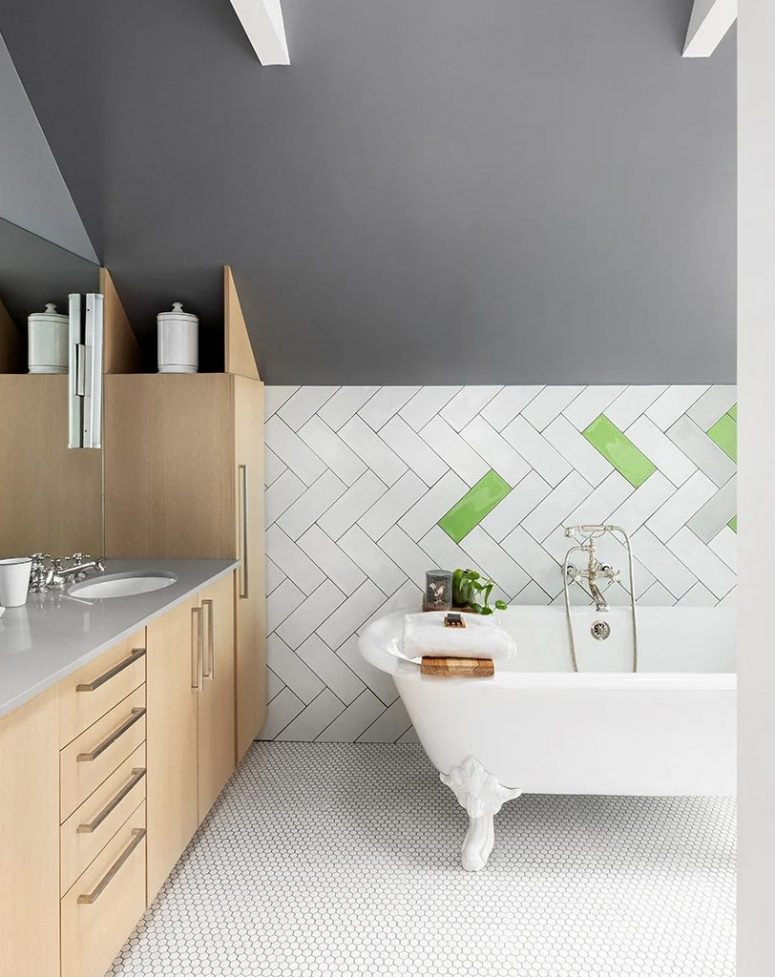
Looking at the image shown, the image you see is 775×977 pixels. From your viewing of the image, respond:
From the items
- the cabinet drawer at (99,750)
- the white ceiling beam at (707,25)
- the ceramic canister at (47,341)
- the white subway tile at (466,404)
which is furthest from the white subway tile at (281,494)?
the white ceiling beam at (707,25)

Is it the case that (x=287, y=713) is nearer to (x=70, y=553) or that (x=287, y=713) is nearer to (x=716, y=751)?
(x=70, y=553)

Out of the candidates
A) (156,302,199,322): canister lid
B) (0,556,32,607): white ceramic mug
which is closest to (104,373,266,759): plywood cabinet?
(156,302,199,322): canister lid

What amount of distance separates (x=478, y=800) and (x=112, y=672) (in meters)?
1.26

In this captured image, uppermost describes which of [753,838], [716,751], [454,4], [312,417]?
[454,4]

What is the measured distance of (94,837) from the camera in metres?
1.72

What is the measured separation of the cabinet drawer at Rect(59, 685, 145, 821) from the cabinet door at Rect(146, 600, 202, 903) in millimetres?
92

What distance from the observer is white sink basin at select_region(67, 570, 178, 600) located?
8.62 ft

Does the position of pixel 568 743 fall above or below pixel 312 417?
below

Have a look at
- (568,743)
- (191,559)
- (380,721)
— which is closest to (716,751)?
(568,743)

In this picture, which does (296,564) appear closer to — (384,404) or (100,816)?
(384,404)

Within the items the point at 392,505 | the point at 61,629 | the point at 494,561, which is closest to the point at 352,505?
the point at 392,505

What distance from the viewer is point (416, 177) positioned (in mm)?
2662

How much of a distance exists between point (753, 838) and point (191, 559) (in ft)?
8.35

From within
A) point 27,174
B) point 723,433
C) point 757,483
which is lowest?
point 757,483
